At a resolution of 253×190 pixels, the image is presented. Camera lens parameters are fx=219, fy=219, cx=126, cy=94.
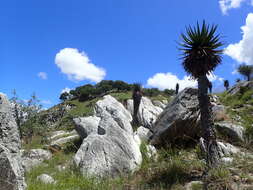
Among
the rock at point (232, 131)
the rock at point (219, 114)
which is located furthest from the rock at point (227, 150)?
the rock at point (219, 114)

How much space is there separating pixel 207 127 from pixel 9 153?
5.09 metres

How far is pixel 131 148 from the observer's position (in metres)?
8.04

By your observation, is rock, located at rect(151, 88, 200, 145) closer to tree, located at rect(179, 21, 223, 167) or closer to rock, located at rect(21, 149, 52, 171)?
tree, located at rect(179, 21, 223, 167)

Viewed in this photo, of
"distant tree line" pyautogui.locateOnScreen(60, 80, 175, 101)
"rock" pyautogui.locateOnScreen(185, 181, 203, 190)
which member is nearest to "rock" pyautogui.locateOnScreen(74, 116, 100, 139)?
"rock" pyautogui.locateOnScreen(185, 181, 203, 190)

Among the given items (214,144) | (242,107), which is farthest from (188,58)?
(242,107)

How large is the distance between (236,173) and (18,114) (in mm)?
12060

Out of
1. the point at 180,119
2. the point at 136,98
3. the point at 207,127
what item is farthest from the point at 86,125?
the point at 136,98

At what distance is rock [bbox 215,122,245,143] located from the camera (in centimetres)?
954

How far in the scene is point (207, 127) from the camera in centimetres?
634

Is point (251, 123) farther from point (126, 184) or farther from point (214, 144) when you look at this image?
point (126, 184)

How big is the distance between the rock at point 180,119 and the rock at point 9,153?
5.89 meters

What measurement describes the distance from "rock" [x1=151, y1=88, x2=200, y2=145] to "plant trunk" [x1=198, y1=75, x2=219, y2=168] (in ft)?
7.30

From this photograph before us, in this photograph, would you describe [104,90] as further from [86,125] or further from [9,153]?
[9,153]

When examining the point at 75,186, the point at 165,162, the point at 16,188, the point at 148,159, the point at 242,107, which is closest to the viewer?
the point at 16,188
